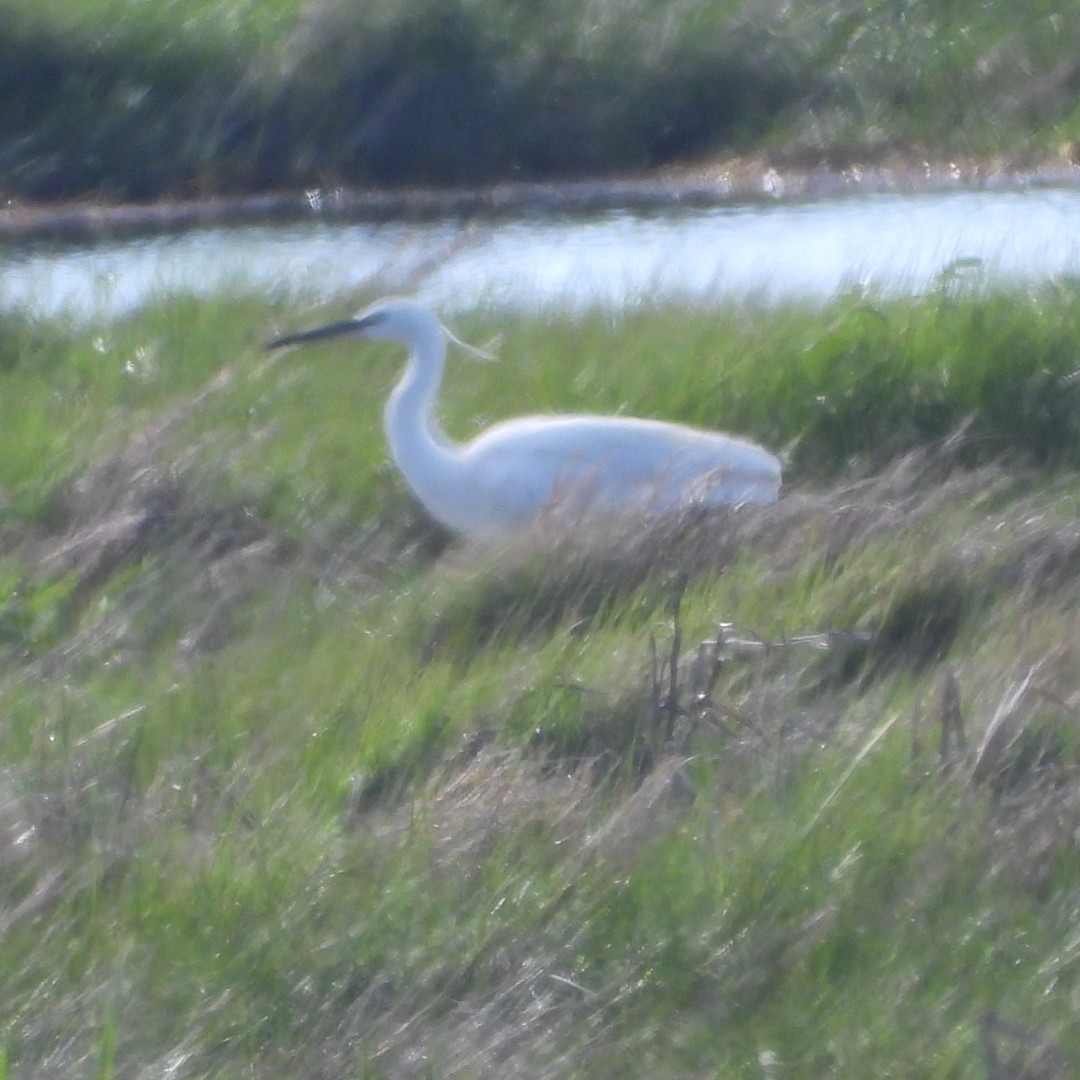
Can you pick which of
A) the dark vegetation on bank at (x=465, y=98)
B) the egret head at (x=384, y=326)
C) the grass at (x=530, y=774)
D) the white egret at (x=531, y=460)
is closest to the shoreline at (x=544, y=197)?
the dark vegetation on bank at (x=465, y=98)

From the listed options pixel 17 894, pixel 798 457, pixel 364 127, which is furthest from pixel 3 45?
pixel 17 894

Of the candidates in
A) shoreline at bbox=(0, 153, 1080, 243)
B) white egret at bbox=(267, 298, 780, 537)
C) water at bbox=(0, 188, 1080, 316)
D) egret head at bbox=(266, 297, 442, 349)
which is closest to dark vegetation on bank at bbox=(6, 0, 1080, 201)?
shoreline at bbox=(0, 153, 1080, 243)

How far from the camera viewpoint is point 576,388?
629 centimetres

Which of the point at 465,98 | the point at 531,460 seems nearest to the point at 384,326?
the point at 531,460

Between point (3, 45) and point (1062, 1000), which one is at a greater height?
point (3, 45)

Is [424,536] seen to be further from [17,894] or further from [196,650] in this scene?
[17,894]

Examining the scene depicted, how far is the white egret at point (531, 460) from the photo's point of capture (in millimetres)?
4949

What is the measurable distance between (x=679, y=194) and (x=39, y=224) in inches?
149

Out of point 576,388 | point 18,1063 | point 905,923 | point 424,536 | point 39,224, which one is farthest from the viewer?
point 39,224

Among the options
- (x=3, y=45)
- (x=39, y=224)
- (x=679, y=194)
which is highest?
(x=3, y=45)

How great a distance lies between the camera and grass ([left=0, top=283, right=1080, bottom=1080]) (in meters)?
2.75

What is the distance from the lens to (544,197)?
12.3 m

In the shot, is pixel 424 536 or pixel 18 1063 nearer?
pixel 18 1063

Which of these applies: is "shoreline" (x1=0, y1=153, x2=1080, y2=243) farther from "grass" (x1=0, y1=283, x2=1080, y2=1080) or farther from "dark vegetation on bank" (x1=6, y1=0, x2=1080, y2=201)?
"grass" (x1=0, y1=283, x2=1080, y2=1080)
